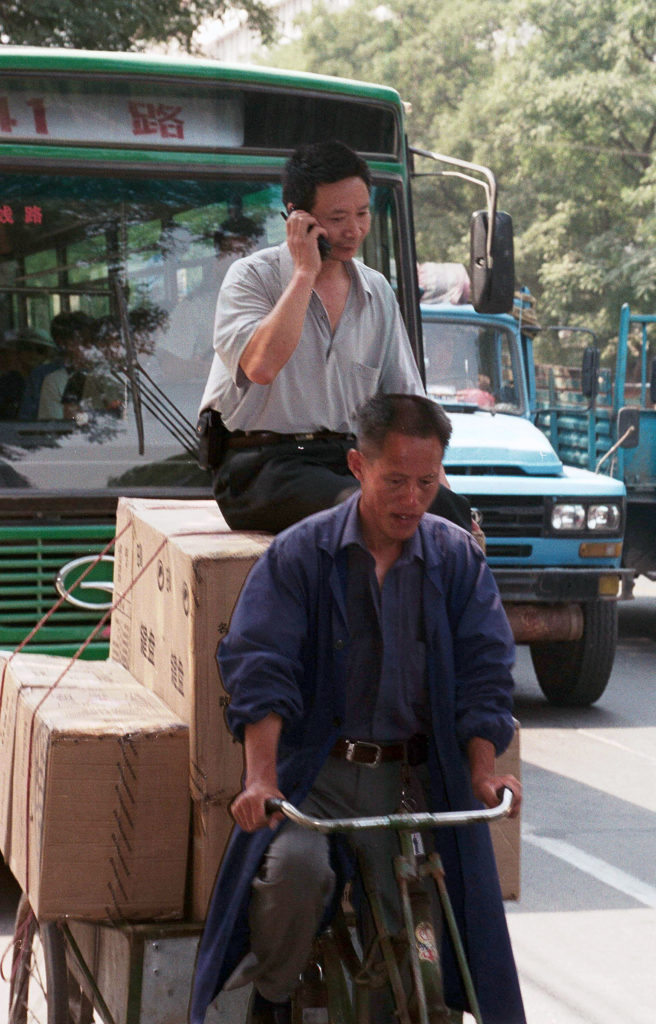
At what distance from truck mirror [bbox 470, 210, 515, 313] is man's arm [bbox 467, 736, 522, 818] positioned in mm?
4090

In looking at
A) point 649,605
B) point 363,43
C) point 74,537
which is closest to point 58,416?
point 74,537

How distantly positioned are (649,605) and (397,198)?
9.37 m

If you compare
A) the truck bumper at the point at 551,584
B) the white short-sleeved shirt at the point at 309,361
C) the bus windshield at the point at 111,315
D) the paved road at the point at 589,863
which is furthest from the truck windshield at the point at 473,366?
the white short-sleeved shirt at the point at 309,361

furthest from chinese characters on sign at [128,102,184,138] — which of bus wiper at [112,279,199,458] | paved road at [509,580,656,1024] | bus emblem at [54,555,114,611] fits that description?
paved road at [509,580,656,1024]

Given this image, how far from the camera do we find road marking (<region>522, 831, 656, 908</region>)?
5.70m

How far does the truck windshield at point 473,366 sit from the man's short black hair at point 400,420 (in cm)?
785

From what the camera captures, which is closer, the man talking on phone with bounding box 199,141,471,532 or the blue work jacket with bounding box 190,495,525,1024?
the blue work jacket with bounding box 190,495,525,1024

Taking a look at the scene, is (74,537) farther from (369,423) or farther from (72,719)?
(369,423)

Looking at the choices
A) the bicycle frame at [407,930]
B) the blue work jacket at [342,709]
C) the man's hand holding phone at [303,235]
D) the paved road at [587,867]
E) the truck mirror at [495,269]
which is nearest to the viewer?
the bicycle frame at [407,930]

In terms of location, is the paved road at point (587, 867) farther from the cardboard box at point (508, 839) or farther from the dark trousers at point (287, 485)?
the dark trousers at point (287, 485)

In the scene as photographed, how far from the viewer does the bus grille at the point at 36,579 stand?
5.60m

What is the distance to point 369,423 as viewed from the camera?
9.67 ft

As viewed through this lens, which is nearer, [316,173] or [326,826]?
[326,826]

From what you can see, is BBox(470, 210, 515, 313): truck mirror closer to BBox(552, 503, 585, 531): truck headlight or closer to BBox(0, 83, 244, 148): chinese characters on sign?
BBox(0, 83, 244, 148): chinese characters on sign
